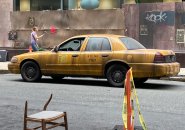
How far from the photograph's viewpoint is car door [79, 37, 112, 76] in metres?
12.9

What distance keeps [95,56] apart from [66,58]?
92 cm

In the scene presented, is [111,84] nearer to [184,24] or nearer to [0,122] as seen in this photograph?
[0,122]

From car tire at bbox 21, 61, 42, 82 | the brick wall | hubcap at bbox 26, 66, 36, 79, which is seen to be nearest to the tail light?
car tire at bbox 21, 61, 42, 82

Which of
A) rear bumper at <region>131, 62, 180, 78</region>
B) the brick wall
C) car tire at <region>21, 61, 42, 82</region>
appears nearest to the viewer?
rear bumper at <region>131, 62, 180, 78</region>

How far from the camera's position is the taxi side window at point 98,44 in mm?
13012

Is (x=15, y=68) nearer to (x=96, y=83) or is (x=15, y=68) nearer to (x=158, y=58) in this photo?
(x=96, y=83)

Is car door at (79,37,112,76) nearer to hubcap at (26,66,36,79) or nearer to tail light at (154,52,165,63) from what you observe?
tail light at (154,52,165,63)

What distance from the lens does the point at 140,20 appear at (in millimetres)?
19453

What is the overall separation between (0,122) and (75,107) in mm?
1958

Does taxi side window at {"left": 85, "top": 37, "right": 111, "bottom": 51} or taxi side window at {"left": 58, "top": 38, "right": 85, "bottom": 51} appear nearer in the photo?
taxi side window at {"left": 85, "top": 37, "right": 111, "bottom": 51}

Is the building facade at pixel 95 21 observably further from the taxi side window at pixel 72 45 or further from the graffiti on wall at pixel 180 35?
the taxi side window at pixel 72 45

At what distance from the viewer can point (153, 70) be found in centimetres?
1222

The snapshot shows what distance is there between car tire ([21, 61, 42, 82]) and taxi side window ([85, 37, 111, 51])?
68.3 inches

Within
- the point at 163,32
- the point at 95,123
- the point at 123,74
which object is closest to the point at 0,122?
the point at 95,123
